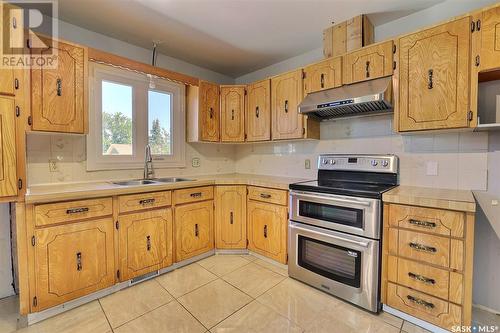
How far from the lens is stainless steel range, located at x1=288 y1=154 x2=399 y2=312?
174cm

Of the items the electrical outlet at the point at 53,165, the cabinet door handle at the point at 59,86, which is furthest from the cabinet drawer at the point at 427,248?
the electrical outlet at the point at 53,165

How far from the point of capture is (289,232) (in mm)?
2275

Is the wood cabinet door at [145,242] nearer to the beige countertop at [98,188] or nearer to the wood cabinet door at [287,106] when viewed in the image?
the beige countertop at [98,188]

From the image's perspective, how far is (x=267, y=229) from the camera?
2570mm

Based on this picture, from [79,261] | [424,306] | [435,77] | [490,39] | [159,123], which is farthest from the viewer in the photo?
[159,123]

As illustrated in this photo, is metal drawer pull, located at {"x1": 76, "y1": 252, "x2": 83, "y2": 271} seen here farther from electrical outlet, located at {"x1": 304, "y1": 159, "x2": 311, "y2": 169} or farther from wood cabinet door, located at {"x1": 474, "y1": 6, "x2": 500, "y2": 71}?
wood cabinet door, located at {"x1": 474, "y1": 6, "x2": 500, "y2": 71}

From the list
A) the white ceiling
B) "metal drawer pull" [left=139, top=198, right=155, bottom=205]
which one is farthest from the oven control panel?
"metal drawer pull" [left=139, top=198, right=155, bottom=205]

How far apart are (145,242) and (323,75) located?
7.90ft

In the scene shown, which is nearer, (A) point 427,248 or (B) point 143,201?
(A) point 427,248

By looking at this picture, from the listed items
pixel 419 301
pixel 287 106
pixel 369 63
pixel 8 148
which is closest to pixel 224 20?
pixel 287 106

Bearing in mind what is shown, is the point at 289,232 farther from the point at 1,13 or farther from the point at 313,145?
the point at 1,13

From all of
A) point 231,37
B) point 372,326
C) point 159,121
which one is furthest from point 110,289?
point 231,37

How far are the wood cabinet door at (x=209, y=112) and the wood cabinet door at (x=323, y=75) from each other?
1.23 meters

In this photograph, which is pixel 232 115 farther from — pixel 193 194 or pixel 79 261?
pixel 79 261
